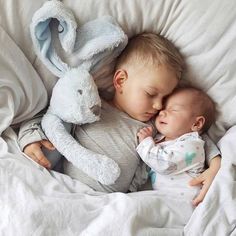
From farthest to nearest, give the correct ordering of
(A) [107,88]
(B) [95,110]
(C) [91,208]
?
(A) [107,88] < (B) [95,110] < (C) [91,208]

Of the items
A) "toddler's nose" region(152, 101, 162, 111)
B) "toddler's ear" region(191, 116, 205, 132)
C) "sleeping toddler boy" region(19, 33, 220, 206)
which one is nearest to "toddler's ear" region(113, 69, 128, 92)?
"sleeping toddler boy" region(19, 33, 220, 206)

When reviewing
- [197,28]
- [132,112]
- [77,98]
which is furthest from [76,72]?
[197,28]

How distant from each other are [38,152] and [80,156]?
0.11m

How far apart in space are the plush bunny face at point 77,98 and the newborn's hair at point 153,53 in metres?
0.14

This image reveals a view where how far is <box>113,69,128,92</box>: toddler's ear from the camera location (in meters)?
1.31

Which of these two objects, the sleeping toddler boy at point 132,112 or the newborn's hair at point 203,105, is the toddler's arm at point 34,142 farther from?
the newborn's hair at point 203,105

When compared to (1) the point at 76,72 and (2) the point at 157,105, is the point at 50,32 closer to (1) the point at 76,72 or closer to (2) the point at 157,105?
(1) the point at 76,72

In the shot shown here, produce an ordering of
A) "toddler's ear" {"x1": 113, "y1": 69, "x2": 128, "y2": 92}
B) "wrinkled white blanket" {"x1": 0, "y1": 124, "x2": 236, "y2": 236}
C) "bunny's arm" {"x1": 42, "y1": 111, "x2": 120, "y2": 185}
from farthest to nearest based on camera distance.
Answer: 1. "toddler's ear" {"x1": 113, "y1": 69, "x2": 128, "y2": 92}
2. "bunny's arm" {"x1": 42, "y1": 111, "x2": 120, "y2": 185}
3. "wrinkled white blanket" {"x1": 0, "y1": 124, "x2": 236, "y2": 236}

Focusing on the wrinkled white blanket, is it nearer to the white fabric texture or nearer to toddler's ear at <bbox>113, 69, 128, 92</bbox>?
the white fabric texture

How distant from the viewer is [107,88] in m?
1.37

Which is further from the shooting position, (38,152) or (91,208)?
(38,152)

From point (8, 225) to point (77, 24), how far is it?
0.55 m

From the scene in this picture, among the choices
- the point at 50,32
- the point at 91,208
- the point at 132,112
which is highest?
the point at 50,32

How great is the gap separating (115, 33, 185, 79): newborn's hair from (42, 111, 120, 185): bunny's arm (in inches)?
9.3
